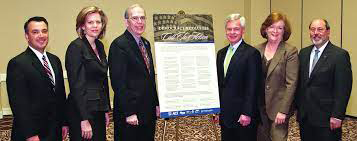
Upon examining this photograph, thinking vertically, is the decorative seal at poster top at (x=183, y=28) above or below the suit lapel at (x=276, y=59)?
above

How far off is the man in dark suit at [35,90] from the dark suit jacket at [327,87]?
6.28ft

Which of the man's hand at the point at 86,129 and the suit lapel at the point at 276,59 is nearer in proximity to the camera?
the man's hand at the point at 86,129

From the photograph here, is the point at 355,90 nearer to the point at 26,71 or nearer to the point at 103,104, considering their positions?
the point at 103,104

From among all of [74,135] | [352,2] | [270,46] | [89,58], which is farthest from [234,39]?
[352,2]

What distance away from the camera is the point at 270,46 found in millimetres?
2930

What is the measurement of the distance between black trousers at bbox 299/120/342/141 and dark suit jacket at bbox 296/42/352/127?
0.05 m

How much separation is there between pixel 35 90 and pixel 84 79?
0.32m

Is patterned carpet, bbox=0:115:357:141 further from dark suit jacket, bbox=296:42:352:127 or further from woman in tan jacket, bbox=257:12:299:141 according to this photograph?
dark suit jacket, bbox=296:42:352:127

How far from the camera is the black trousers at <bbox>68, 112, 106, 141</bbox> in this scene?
95.3 inches

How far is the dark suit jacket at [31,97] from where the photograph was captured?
7.07 feet

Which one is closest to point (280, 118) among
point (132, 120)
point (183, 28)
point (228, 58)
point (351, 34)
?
point (228, 58)

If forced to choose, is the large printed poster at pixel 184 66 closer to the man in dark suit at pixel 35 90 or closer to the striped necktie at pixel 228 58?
the striped necktie at pixel 228 58

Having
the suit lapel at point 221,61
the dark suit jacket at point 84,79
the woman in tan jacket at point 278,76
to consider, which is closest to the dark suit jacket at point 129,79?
the dark suit jacket at point 84,79

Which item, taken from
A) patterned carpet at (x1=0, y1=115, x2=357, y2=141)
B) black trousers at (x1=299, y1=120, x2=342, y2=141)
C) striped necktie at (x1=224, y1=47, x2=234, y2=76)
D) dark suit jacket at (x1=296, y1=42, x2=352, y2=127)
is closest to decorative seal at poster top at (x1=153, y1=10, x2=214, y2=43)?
striped necktie at (x1=224, y1=47, x2=234, y2=76)
